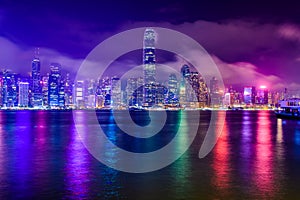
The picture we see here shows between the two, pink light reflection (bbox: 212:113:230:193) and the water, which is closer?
the water

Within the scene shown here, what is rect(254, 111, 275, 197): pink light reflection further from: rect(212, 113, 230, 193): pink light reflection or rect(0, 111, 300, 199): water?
rect(212, 113, 230, 193): pink light reflection

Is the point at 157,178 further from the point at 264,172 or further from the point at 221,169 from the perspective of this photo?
the point at 264,172

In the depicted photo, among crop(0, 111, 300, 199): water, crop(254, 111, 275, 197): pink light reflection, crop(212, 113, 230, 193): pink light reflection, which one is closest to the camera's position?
crop(0, 111, 300, 199): water

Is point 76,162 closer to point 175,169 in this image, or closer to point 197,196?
point 175,169

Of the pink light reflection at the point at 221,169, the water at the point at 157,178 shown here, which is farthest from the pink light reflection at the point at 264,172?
the pink light reflection at the point at 221,169

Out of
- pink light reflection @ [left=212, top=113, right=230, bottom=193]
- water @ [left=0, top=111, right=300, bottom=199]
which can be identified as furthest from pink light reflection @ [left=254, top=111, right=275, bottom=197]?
pink light reflection @ [left=212, top=113, right=230, bottom=193]

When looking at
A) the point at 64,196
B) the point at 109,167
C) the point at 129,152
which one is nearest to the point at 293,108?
the point at 129,152

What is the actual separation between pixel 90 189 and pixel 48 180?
3.31 metres

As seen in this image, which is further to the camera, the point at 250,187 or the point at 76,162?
the point at 76,162

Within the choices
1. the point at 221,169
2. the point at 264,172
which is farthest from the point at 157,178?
the point at 264,172

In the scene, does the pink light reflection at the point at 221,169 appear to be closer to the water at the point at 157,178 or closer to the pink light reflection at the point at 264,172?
the water at the point at 157,178

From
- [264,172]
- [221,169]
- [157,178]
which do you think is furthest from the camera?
[221,169]

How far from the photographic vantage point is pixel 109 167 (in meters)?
24.3

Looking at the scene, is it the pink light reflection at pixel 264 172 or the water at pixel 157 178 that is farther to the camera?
the pink light reflection at pixel 264 172
